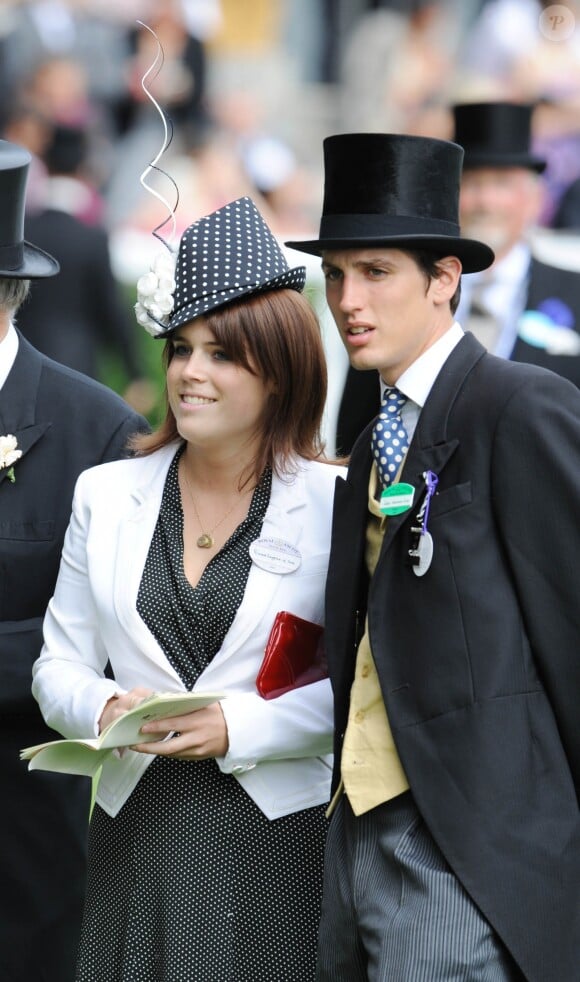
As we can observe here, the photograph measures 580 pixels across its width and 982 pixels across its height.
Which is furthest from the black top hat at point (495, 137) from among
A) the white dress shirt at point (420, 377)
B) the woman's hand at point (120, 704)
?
the woman's hand at point (120, 704)

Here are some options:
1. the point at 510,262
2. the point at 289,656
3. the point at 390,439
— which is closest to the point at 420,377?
the point at 390,439

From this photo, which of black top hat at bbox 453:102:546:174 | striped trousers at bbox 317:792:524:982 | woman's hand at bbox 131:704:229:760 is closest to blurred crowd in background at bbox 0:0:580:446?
black top hat at bbox 453:102:546:174

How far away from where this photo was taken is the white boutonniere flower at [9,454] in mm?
4242

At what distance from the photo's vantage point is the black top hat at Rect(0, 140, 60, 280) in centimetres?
426

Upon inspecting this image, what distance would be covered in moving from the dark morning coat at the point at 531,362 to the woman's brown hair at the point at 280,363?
38.8 inches

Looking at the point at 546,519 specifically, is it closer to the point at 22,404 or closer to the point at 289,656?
the point at 289,656

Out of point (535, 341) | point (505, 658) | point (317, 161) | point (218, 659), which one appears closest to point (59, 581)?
point (218, 659)

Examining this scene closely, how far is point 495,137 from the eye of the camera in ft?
22.1

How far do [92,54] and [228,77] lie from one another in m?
1.12

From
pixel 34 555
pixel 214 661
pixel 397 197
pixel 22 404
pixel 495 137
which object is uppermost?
pixel 397 197

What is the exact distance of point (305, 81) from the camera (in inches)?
521

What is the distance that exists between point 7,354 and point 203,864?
153 centimetres

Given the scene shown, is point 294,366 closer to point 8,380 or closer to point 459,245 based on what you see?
point 459,245

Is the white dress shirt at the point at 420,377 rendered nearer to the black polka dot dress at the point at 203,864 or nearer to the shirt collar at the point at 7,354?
the black polka dot dress at the point at 203,864
